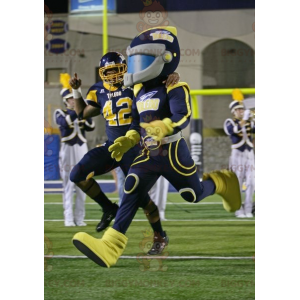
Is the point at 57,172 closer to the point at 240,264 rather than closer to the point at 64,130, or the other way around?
the point at 64,130

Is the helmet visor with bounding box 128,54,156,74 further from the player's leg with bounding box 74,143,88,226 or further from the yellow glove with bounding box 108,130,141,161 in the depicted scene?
the player's leg with bounding box 74,143,88,226

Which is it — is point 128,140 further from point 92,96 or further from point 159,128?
point 92,96

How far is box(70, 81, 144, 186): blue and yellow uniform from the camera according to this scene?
317cm

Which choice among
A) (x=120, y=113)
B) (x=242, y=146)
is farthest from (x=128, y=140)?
(x=242, y=146)

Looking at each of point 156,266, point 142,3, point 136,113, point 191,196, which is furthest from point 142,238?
point 142,3

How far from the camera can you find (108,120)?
3213 millimetres

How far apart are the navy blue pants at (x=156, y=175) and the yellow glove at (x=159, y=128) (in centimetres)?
6

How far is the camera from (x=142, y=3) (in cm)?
338

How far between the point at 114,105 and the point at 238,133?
87cm

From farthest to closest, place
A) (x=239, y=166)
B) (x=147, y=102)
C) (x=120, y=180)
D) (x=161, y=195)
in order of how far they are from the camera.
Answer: (x=161, y=195) → (x=239, y=166) → (x=120, y=180) → (x=147, y=102)

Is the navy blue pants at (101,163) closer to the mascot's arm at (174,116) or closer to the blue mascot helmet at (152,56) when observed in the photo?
the mascot's arm at (174,116)

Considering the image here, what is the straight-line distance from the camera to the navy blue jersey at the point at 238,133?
3.67 metres

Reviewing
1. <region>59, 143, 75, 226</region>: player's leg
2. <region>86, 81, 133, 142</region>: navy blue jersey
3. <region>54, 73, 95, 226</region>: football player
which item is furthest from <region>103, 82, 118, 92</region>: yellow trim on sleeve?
<region>59, 143, 75, 226</region>: player's leg

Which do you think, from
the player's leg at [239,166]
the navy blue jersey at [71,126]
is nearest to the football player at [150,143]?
the player's leg at [239,166]
